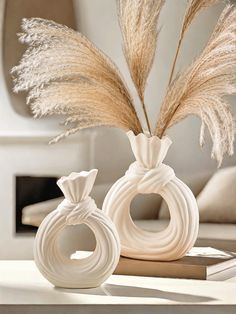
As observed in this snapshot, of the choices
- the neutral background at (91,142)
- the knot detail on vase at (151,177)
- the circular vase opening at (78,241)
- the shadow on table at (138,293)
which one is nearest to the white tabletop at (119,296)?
the shadow on table at (138,293)

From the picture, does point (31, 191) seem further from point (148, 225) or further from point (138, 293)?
point (138, 293)

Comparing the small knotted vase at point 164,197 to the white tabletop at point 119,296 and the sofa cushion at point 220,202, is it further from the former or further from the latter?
the sofa cushion at point 220,202

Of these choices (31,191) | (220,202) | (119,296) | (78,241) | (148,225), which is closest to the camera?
(119,296)

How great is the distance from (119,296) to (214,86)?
640 millimetres

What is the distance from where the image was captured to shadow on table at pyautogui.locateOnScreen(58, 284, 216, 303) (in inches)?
76.1

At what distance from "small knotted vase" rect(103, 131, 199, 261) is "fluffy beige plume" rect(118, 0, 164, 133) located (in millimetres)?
166

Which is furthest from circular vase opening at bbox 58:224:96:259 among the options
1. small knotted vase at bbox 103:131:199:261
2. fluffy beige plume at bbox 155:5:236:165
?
fluffy beige plume at bbox 155:5:236:165

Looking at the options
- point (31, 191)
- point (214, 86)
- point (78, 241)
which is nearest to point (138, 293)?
point (214, 86)

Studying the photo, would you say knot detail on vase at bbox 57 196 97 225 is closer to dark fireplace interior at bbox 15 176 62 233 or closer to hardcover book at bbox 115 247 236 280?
hardcover book at bbox 115 247 236 280

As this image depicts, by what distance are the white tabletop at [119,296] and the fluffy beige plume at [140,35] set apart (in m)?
0.53

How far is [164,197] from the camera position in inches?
92.5

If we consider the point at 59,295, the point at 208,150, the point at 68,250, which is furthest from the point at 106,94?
the point at 208,150

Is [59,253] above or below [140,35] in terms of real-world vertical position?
below

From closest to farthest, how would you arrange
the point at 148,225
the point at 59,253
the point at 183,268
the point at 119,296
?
the point at 119,296 < the point at 59,253 < the point at 183,268 < the point at 148,225
